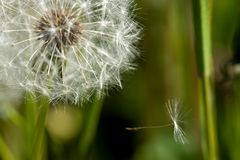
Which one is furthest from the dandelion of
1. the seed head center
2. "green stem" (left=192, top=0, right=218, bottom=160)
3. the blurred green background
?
the blurred green background

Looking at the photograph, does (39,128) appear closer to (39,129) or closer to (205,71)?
(39,129)

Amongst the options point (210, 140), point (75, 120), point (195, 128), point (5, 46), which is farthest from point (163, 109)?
point (5, 46)

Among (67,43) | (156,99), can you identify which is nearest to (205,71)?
(67,43)

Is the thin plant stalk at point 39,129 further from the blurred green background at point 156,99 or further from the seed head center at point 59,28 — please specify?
the blurred green background at point 156,99

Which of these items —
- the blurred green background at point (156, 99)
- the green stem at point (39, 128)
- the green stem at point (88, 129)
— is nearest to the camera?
the green stem at point (39, 128)

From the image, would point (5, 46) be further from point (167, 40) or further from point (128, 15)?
point (167, 40)

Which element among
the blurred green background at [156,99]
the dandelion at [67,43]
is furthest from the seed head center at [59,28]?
the blurred green background at [156,99]

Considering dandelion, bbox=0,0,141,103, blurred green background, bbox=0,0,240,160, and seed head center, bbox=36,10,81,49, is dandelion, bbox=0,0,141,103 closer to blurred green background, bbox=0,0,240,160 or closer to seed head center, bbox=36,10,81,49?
seed head center, bbox=36,10,81,49
